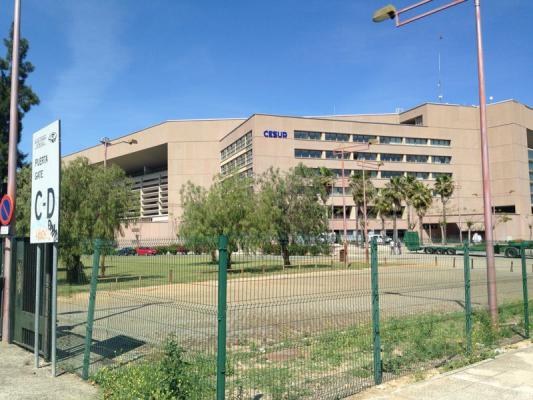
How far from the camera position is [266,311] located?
7.59 metres

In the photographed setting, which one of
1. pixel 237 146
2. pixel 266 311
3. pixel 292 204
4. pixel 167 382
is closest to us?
pixel 167 382

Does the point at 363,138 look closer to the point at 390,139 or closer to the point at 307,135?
the point at 390,139

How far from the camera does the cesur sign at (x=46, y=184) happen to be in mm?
7668

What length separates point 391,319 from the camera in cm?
1109

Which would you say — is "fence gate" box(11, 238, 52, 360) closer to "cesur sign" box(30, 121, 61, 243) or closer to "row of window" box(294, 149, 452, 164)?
"cesur sign" box(30, 121, 61, 243)

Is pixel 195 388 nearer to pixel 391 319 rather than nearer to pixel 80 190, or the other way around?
pixel 391 319

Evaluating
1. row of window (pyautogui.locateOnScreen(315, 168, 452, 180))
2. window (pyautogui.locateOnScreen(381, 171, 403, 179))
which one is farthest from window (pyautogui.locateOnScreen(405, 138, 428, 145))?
window (pyautogui.locateOnScreen(381, 171, 403, 179))

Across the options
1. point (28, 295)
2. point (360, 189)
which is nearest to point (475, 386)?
point (28, 295)

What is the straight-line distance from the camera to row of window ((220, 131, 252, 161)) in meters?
90.4

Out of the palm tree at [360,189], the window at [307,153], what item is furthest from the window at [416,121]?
the palm tree at [360,189]

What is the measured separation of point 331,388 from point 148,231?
106m

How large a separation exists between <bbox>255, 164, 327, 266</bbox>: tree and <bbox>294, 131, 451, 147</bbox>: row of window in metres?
52.3

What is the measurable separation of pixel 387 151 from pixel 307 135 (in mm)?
17111

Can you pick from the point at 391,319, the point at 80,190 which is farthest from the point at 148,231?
the point at 391,319
